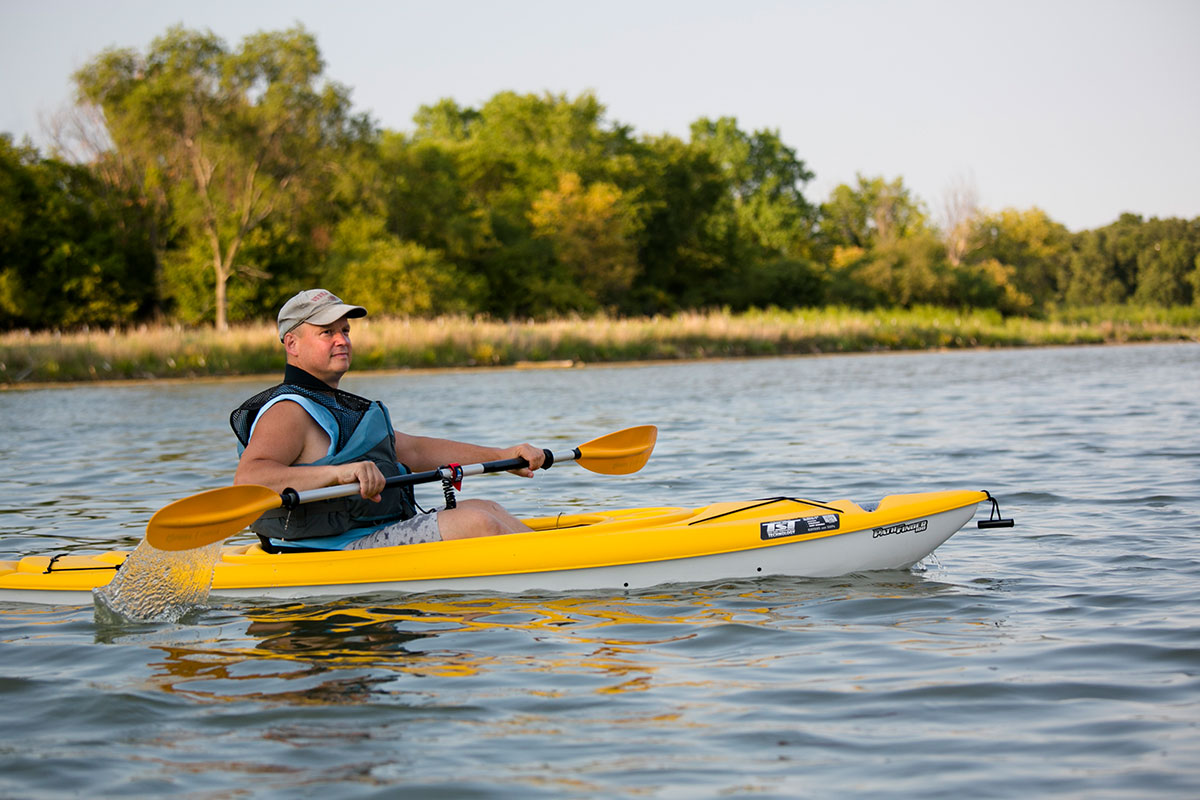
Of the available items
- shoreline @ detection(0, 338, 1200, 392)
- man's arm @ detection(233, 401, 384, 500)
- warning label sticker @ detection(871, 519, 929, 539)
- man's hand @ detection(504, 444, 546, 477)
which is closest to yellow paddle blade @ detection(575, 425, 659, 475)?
man's hand @ detection(504, 444, 546, 477)

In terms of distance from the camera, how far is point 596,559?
4.18 m

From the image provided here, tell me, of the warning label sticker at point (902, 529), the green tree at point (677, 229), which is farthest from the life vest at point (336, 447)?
the green tree at point (677, 229)

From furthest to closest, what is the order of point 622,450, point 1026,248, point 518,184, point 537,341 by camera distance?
point 1026,248 < point 518,184 < point 537,341 < point 622,450

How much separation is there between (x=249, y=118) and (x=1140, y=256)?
123 ft

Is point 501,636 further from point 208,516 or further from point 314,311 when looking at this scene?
point 314,311

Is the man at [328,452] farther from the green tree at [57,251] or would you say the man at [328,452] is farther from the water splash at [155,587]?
the green tree at [57,251]

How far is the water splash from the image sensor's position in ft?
13.5

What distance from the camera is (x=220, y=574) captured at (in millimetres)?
4242

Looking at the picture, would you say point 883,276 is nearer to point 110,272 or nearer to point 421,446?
point 110,272

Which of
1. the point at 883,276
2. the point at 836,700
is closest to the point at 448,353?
the point at 836,700

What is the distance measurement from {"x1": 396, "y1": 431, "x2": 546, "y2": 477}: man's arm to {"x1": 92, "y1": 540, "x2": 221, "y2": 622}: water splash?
2.67 ft

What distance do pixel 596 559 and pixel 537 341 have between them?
18.2m

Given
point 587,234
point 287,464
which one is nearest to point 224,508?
point 287,464

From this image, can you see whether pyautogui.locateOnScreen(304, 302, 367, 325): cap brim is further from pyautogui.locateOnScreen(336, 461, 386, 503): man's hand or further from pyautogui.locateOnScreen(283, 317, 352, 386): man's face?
pyautogui.locateOnScreen(336, 461, 386, 503): man's hand
